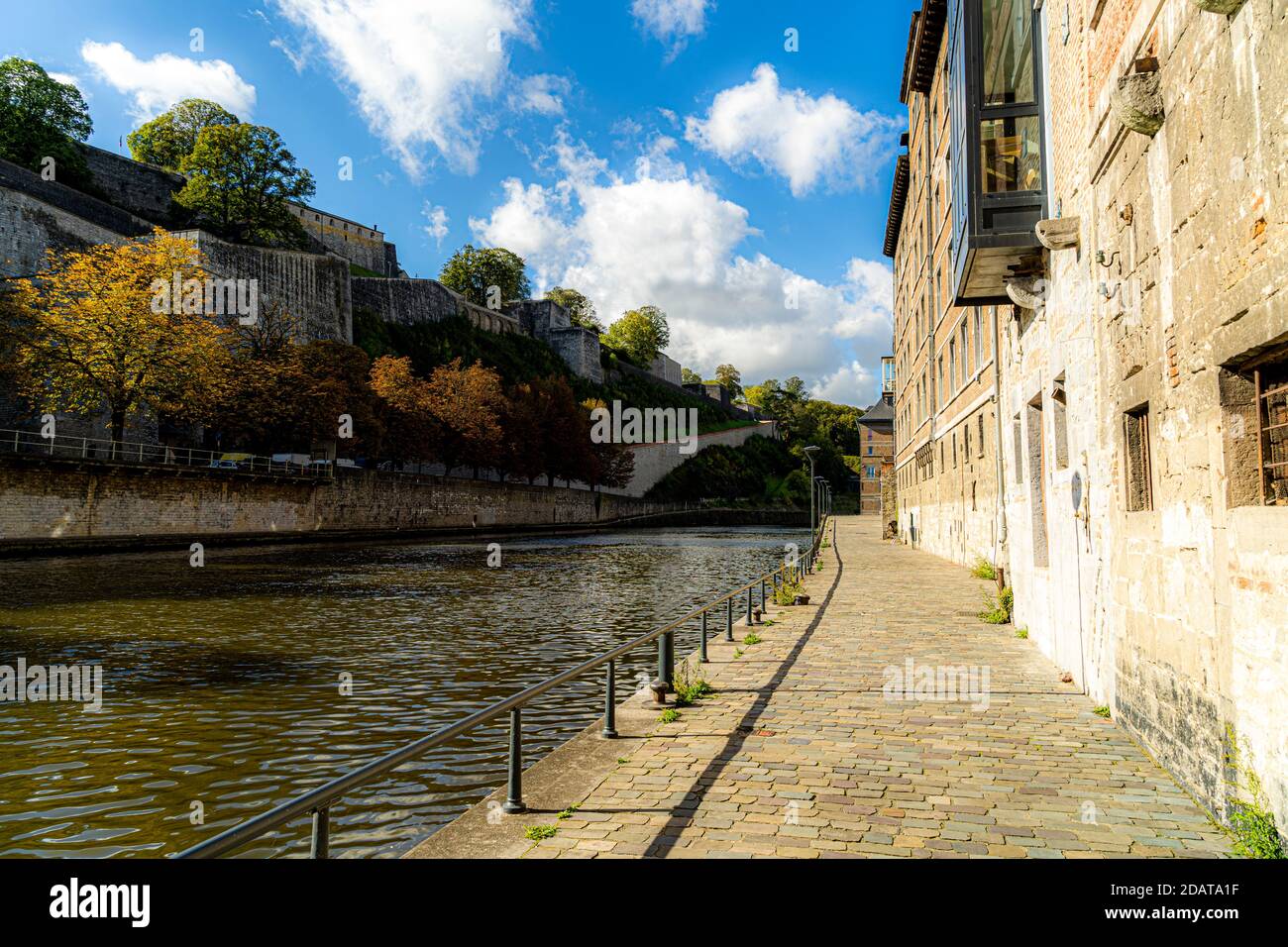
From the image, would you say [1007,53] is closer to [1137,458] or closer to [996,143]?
[996,143]

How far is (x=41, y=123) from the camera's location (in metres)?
59.3

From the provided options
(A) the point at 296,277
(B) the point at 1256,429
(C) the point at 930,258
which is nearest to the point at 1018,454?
(B) the point at 1256,429

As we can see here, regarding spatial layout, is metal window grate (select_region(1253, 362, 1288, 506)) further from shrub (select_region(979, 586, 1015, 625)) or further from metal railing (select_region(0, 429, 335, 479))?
metal railing (select_region(0, 429, 335, 479))

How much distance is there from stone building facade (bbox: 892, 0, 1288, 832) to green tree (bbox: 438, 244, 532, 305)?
10497cm

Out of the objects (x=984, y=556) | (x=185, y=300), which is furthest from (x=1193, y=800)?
(x=185, y=300)

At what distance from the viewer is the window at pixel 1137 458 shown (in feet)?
21.2

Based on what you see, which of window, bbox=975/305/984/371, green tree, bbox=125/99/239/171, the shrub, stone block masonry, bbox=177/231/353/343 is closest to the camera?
the shrub

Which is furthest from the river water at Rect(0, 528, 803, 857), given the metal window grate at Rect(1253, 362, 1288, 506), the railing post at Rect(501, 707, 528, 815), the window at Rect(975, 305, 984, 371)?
the window at Rect(975, 305, 984, 371)

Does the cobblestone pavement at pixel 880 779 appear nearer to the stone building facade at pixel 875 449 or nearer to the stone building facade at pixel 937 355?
the stone building facade at pixel 937 355

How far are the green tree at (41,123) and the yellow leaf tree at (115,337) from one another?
881 inches

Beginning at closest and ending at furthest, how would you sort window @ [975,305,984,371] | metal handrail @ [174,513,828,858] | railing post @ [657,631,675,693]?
metal handrail @ [174,513,828,858] → railing post @ [657,631,675,693] → window @ [975,305,984,371]

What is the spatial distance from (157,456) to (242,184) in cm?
4104

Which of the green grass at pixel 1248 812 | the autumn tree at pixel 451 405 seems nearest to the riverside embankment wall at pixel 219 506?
the autumn tree at pixel 451 405

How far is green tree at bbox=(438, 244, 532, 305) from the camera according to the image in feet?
361
